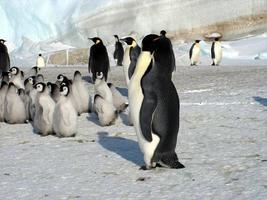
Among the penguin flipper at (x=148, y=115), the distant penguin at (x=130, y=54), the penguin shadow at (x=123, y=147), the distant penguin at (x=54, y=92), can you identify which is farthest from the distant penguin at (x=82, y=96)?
the penguin flipper at (x=148, y=115)

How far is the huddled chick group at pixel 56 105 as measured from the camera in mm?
6234

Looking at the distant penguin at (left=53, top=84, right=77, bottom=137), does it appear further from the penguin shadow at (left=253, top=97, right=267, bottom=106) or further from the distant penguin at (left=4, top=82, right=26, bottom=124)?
the penguin shadow at (left=253, top=97, right=267, bottom=106)

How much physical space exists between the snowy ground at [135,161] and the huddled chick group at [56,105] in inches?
6.0

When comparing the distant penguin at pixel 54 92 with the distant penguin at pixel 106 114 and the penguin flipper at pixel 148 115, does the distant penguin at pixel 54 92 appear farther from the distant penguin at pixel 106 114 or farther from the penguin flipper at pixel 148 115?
the penguin flipper at pixel 148 115

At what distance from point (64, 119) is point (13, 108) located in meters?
1.56

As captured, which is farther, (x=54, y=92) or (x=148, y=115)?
(x=54, y=92)

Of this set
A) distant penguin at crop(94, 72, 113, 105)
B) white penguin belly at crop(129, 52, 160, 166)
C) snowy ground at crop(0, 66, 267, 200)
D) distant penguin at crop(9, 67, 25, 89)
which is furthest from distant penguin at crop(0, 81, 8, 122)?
white penguin belly at crop(129, 52, 160, 166)

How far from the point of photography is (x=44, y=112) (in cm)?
650

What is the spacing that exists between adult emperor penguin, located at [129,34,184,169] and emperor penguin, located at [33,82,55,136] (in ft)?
7.14

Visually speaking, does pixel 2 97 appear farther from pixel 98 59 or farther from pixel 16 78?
pixel 98 59

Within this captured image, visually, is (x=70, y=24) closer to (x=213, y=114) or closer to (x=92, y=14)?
(x=92, y=14)

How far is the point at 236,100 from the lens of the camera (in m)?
8.36

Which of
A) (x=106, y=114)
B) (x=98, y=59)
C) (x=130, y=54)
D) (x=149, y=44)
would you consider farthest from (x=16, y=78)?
(x=149, y=44)

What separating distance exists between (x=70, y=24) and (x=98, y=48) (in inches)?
998
